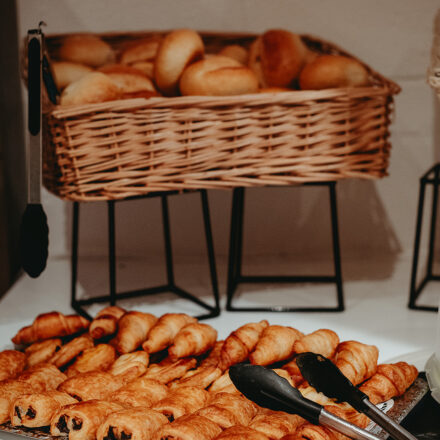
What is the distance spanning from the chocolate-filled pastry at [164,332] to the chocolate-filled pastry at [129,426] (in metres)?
0.22

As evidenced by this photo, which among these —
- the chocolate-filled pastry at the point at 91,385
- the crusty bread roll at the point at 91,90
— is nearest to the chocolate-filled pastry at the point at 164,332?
the chocolate-filled pastry at the point at 91,385

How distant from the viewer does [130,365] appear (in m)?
0.79

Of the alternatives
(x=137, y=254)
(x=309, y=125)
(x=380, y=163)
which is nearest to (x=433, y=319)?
(x=380, y=163)

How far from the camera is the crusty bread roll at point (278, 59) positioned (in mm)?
1076

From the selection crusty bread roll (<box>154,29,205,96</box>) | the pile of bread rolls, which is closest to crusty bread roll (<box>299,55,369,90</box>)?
the pile of bread rolls

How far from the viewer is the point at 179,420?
607 millimetres

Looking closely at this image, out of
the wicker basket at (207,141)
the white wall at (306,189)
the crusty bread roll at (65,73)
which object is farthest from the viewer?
the white wall at (306,189)

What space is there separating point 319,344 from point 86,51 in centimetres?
72

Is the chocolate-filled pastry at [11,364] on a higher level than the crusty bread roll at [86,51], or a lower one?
lower

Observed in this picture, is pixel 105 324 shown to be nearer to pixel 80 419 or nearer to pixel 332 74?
pixel 80 419

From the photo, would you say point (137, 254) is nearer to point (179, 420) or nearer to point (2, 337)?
point (2, 337)

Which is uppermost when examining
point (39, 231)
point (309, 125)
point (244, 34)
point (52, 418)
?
point (244, 34)

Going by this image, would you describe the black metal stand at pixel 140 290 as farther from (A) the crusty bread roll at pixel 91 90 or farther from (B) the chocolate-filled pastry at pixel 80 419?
(B) the chocolate-filled pastry at pixel 80 419

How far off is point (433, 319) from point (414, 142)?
56cm
